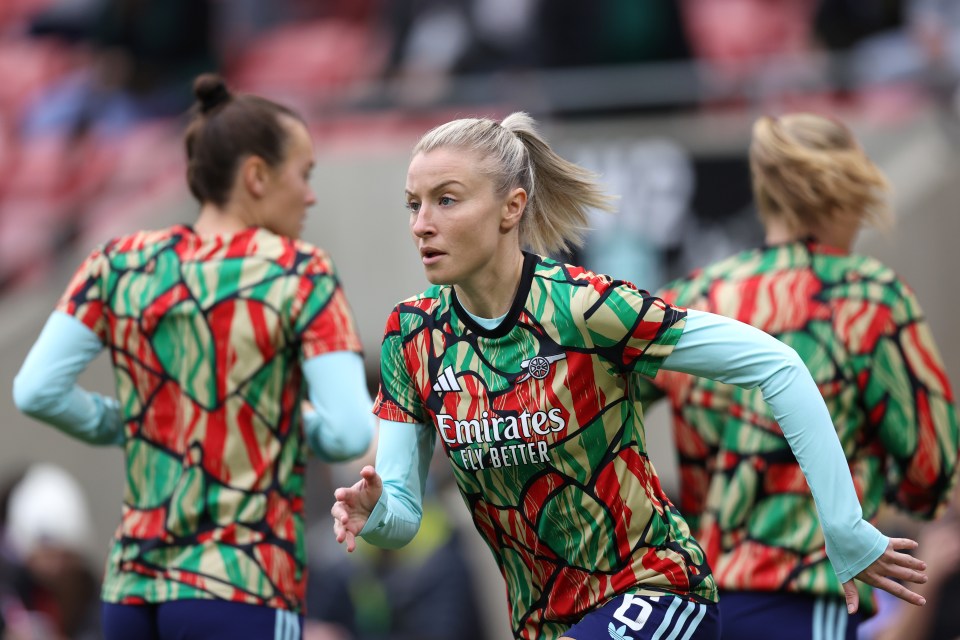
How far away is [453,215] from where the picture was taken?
3.55 metres

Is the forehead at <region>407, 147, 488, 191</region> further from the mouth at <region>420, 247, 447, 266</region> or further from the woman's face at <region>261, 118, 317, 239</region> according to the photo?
the woman's face at <region>261, 118, 317, 239</region>

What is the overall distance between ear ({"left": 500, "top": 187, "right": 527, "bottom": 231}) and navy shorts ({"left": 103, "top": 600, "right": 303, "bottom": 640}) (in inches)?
56.1

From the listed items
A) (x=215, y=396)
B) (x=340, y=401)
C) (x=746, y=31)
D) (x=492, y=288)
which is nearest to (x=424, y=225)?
(x=492, y=288)

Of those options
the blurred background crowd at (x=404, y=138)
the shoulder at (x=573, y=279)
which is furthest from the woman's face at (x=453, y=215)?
the blurred background crowd at (x=404, y=138)

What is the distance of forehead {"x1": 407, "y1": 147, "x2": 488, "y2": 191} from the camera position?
3.56 m

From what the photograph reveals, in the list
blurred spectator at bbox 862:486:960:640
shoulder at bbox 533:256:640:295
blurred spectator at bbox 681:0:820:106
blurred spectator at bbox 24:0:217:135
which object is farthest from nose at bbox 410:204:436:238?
blurred spectator at bbox 24:0:217:135

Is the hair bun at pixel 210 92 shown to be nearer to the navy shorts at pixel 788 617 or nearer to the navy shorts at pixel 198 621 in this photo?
the navy shorts at pixel 198 621

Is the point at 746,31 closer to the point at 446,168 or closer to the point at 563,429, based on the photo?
the point at 446,168

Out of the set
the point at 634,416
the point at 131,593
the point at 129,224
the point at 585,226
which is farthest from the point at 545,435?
the point at 129,224

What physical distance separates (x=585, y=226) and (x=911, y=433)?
1.27 m

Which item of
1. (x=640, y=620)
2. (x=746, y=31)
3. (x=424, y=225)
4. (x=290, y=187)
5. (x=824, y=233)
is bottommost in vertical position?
(x=640, y=620)

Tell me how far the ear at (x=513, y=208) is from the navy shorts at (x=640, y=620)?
0.93 meters

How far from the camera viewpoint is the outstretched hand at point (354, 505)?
10.9 feet

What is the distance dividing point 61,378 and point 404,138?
6319 mm
